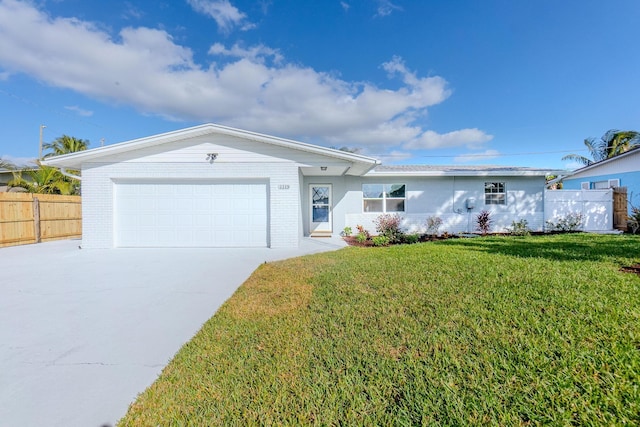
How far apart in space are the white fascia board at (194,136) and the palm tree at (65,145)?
15.5 meters

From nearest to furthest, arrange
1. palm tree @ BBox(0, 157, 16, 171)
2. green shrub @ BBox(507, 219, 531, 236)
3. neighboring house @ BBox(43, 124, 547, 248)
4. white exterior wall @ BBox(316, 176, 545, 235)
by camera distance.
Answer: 1. neighboring house @ BBox(43, 124, 547, 248)
2. green shrub @ BBox(507, 219, 531, 236)
3. white exterior wall @ BBox(316, 176, 545, 235)
4. palm tree @ BBox(0, 157, 16, 171)

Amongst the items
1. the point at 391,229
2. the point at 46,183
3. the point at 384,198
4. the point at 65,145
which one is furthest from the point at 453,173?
the point at 65,145

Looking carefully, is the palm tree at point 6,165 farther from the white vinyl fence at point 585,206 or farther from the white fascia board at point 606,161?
the white fascia board at point 606,161

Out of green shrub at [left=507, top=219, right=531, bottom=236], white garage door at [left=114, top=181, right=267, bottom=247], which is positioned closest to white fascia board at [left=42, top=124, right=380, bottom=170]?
white garage door at [left=114, top=181, right=267, bottom=247]

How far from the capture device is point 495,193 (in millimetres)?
13664

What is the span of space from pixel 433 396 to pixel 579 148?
33.9m

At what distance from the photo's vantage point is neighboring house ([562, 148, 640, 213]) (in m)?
14.4

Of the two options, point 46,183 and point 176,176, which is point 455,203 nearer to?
point 176,176

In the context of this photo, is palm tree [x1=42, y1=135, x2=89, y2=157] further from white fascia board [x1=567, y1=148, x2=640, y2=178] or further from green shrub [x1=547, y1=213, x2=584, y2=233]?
white fascia board [x1=567, y1=148, x2=640, y2=178]

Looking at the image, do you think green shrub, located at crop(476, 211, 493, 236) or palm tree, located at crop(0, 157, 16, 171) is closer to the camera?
green shrub, located at crop(476, 211, 493, 236)

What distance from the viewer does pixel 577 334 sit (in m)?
2.84

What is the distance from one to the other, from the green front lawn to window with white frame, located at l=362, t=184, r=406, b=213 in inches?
343

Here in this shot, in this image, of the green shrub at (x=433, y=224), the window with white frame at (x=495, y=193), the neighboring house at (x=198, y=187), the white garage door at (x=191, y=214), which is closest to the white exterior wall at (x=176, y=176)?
the neighboring house at (x=198, y=187)

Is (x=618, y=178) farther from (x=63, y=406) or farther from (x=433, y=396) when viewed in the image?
A: (x=63, y=406)
